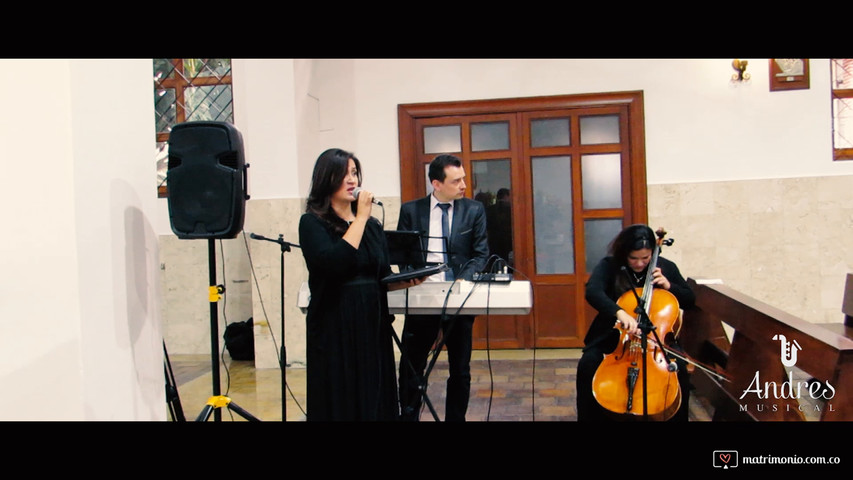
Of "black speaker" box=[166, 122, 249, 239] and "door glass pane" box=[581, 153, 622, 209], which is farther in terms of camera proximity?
"door glass pane" box=[581, 153, 622, 209]

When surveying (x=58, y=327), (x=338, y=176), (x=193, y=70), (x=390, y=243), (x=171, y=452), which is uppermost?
(x=193, y=70)

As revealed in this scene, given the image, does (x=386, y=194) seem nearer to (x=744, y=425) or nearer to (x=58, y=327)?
(x=58, y=327)

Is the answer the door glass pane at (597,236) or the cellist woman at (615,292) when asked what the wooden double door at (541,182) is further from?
the cellist woman at (615,292)

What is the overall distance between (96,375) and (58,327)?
0.81ft

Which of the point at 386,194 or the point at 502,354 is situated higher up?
the point at 386,194

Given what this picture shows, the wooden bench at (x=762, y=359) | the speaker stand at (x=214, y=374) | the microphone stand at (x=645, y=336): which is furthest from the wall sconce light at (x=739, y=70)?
the speaker stand at (x=214, y=374)

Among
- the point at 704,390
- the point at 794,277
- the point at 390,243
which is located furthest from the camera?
the point at 794,277

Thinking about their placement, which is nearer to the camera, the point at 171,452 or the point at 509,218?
the point at 171,452

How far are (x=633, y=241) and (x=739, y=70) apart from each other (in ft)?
9.24

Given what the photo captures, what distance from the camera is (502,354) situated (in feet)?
16.7

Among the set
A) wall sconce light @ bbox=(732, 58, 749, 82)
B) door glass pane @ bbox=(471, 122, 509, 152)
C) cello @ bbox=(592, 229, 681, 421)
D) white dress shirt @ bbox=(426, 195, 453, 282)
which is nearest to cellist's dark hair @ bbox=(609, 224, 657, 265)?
cello @ bbox=(592, 229, 681, 421)

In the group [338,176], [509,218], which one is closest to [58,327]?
[338,176]

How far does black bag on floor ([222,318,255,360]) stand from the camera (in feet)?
16.8

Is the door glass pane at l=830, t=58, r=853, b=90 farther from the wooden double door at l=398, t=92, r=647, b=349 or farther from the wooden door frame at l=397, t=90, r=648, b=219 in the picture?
the wooden double door at l=398, t=92, r=647, b=349
